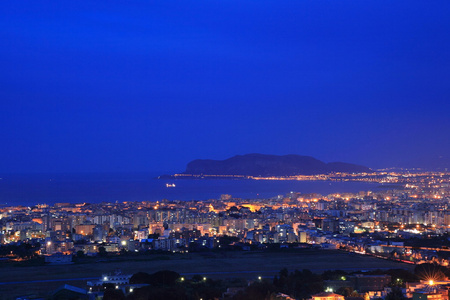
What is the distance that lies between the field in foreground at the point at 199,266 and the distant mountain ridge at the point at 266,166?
7505cm

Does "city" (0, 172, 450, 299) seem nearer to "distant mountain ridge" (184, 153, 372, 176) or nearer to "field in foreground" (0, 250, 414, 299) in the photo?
"field in foreground" (0, 250, 414, 299)

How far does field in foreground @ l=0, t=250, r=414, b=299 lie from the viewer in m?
12.7

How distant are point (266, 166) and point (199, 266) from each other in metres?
80.2

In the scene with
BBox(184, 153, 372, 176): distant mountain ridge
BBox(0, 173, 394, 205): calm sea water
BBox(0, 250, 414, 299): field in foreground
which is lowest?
BBox(0, 250, 414, 299): field in foreground

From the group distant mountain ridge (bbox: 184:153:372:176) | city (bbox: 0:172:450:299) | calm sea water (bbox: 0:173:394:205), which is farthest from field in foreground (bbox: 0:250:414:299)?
distant mountain ridge (bbox: 184:153:372:176)

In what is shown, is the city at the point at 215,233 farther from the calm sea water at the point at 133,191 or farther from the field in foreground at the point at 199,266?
the calm sea water at the point at 133,191

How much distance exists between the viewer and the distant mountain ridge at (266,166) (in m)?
94.1

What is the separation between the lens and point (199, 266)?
15.1m

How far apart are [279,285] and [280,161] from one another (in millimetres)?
85655

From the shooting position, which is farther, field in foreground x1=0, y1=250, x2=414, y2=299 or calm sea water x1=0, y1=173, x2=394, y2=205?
calm sea water x1=0, y1=173, x2=394, y2=205

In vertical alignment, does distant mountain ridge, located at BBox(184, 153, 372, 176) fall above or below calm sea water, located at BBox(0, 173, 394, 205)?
above

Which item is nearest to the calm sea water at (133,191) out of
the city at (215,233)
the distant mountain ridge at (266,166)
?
the city at (215,233)

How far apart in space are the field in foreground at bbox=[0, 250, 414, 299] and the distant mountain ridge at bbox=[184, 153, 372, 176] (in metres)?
75.0

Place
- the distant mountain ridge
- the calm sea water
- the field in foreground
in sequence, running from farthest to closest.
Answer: the distant mountain ridge → the calm sea water → the field in foreground
